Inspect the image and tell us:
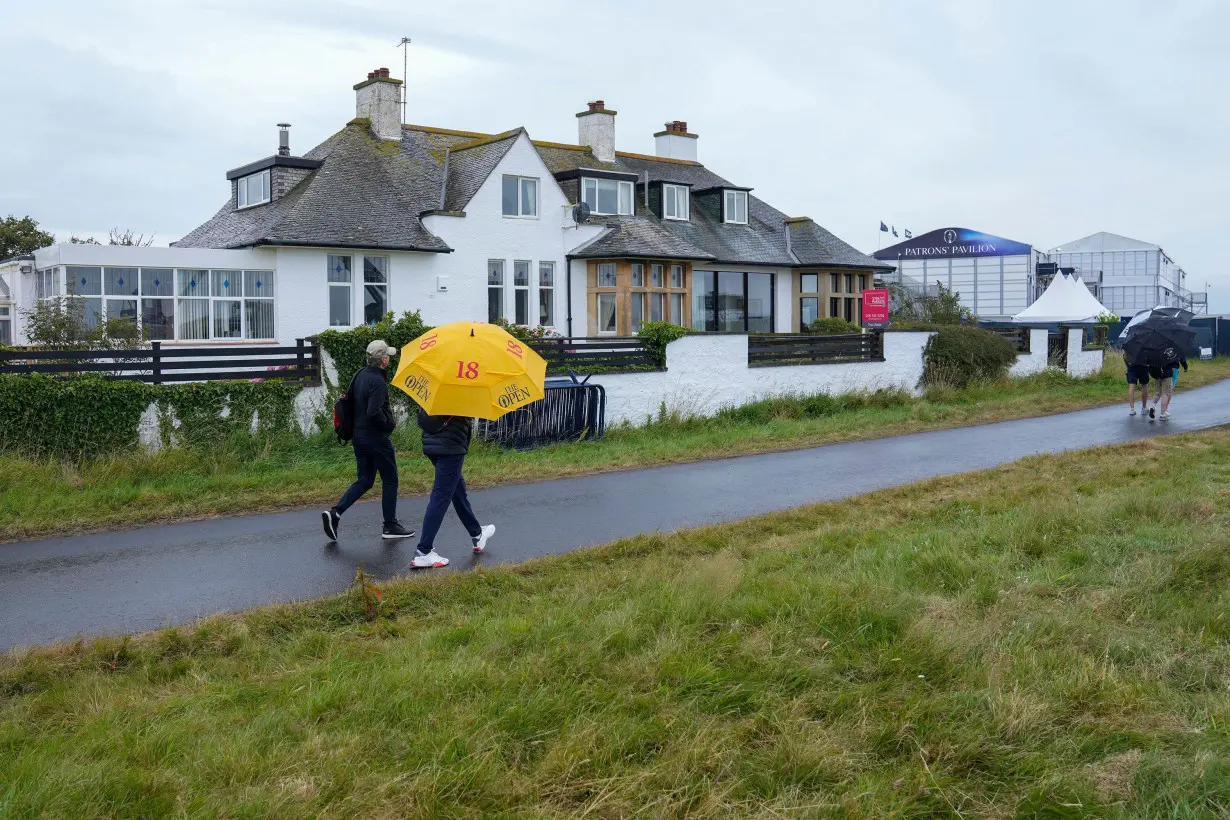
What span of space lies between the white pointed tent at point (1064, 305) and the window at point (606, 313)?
66.5 feet

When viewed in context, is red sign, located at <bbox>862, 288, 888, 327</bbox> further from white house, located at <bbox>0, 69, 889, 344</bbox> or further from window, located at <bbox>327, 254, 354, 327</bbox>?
window, located at <bbox>327, 254, 354, 327</bbox>

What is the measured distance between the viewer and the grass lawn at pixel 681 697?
416cm

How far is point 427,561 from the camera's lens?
8.27m

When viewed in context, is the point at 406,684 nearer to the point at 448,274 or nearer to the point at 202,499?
the point at 202,499

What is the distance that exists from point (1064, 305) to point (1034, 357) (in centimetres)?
1929

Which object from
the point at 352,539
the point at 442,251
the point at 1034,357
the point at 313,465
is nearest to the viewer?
the point at 352,539

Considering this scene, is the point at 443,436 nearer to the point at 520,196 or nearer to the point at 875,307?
the point at 875,307

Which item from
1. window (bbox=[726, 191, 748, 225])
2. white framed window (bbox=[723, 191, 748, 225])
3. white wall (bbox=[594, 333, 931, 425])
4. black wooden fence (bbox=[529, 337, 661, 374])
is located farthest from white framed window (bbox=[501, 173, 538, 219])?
black wooden fence (bbox=[529, 337, 661, 374])

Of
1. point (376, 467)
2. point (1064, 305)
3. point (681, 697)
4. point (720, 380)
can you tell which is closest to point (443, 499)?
point (376, 467)

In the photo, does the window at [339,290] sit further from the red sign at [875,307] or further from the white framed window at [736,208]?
the white framed window at [736,208]

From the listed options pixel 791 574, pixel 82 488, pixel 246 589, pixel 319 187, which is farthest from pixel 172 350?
pixel 319 187

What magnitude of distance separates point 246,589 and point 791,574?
150 inches

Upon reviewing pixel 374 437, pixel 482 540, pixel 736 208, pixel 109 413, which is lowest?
pixel 482 540

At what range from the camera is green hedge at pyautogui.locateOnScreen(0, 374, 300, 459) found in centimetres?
1243
